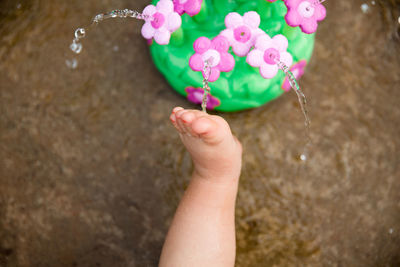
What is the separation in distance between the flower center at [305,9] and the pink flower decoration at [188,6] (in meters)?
0.25

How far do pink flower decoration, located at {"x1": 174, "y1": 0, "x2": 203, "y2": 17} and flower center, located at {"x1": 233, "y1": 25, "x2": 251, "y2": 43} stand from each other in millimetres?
116

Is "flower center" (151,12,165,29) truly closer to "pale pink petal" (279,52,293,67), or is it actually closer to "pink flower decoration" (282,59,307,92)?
"pale pink petal" (279,52,293,67)

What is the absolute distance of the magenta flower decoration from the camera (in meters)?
1.16

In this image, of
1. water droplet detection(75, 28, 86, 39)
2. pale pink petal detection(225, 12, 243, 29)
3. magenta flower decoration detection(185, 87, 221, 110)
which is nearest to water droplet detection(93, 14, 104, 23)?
water droplet detection(75, 28, 86, 39)

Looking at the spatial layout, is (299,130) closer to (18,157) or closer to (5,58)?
(18,157)

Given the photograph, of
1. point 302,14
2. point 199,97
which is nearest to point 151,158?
point 199,97

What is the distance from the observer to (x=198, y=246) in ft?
3.13

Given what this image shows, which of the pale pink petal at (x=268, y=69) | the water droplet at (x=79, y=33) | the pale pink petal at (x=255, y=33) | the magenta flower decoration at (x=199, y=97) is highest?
the pale pink petal at (x=255, y=33)

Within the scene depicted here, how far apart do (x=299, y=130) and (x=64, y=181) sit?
2.82 feet

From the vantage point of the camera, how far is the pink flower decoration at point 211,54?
88cm

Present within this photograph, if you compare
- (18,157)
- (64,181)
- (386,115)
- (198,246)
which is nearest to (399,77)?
(386,115)

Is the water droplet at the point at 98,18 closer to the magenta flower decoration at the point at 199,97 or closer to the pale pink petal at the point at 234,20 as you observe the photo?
the magenta flower decoration at the point at 199,97

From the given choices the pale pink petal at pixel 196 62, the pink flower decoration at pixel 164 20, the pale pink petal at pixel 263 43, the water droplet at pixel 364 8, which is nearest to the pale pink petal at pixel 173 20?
the pink flower decoration at pixel 164 20

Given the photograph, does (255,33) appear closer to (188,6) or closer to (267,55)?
(267,55)
